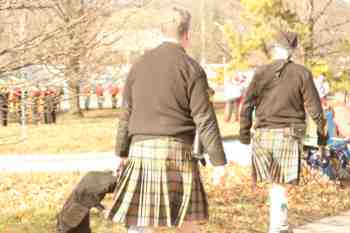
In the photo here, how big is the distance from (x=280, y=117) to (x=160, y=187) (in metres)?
2.34

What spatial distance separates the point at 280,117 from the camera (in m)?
7.21

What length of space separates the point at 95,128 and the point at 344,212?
16512 millimetres

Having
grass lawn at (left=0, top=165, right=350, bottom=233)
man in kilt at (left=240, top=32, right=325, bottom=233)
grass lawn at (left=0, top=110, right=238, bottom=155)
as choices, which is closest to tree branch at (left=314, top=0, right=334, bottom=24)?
grass lawn at (left=0, top=165, right=350, bottom=233)

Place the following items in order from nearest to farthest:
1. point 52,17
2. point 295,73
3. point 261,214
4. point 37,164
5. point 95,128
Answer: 1. point 52,17
2. point 295,73
3. point 261,214
4. point 37,164
5. point 95,128

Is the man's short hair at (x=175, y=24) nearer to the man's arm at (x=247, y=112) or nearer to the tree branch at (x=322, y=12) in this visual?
the man's arm at (x=247, y=112)

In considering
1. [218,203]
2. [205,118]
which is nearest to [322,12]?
[218,203]

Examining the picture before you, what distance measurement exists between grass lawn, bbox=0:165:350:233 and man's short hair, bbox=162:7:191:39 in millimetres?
2899

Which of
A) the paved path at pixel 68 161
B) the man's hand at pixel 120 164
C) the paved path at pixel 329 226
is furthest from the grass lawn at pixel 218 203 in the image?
the man's hand at pixel 120 164

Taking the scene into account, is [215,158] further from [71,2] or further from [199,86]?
[71,2]

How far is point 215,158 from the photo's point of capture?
5.09 meters

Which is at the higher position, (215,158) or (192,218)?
(215,158)

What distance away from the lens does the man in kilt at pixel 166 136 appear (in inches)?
199

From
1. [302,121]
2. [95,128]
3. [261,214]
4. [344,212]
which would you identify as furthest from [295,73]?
[95,128]

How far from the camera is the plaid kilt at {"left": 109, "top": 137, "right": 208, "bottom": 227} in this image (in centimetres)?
512
